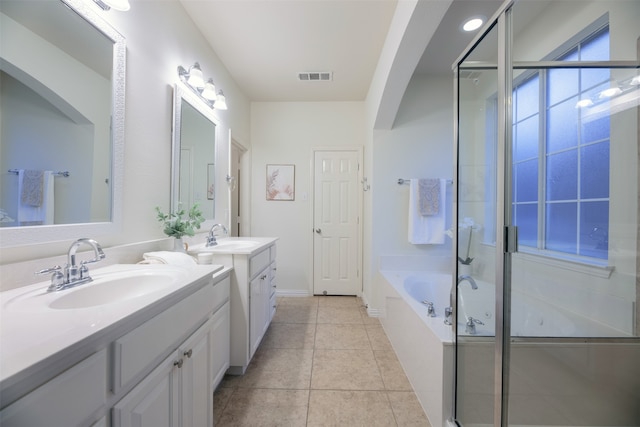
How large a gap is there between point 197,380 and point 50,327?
64cm

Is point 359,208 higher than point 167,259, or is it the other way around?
point 359,208

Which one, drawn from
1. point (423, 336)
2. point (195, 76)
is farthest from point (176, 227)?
point (423, 336)

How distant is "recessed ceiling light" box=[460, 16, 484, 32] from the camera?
1.81 meters

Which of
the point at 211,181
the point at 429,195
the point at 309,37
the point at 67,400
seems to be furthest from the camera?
the point at 429,195

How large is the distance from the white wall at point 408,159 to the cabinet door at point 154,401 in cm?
218

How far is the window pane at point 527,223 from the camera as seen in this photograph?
45.5 inches

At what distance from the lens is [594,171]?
1.32 metres

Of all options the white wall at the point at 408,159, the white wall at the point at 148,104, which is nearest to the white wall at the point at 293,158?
the white wall at the point at 408,159

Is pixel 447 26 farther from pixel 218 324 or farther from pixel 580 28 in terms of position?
pixel 218 324

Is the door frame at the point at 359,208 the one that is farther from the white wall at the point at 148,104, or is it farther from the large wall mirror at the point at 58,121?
the large wall mirror at the point at 58,121

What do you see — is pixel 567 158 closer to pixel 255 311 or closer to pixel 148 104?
pixel 255 311

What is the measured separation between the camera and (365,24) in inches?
77.1

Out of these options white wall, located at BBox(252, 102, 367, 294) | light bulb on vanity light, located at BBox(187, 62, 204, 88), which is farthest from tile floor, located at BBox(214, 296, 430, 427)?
light bulb on vanity light, located at BBox(187, 62, 204, 88)

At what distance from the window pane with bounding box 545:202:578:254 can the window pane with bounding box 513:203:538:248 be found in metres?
0.12
